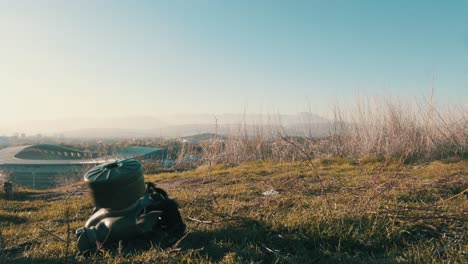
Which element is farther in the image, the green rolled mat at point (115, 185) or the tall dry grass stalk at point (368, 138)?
the tall dry grass stalk at point (368, 138)

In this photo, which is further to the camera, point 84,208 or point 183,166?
point 183,166

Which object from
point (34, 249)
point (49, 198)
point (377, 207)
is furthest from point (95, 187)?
point (49, 198)

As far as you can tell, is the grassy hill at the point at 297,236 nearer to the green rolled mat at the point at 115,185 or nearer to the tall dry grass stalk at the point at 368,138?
the green rolled mat at the point at 115,185

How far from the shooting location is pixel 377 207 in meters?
3.05

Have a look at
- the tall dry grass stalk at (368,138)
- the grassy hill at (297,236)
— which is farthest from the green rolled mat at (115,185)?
the tall dry grass stalk at (368,138)

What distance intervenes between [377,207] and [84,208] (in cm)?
369

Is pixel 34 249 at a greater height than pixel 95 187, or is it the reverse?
pixel 95 187

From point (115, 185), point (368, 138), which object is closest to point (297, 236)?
point (115, 185)

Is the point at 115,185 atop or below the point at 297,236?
atop

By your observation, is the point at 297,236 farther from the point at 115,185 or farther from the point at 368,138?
the point at 368,138

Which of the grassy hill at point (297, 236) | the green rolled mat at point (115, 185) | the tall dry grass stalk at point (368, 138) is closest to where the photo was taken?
the grassy hill at point (297, 236)

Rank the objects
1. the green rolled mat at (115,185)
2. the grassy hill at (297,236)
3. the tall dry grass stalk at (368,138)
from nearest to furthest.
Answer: the grassy hill at (297,236)
the green rolled mat at (115,185)
the tall dry grass stalk at (368,138)

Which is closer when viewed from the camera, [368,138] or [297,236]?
[297,236]

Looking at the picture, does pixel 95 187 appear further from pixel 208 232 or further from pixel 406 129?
pixel 406 129
